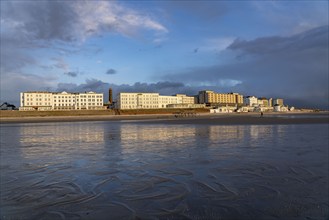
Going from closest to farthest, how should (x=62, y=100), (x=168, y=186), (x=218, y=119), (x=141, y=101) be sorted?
(x=168, y=186)
(x=218, y=119)
(x=62, y=100)
(x=141, y=101)

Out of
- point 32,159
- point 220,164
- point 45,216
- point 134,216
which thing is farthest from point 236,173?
point 32,159

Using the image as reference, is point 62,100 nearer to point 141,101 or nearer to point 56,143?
point 141,101

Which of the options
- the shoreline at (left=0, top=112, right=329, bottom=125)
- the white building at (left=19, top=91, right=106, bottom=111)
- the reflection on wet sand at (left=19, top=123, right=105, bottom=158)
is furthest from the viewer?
the white building at (left=19, top=91, right=106, bottom=111)

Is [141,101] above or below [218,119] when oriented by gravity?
above

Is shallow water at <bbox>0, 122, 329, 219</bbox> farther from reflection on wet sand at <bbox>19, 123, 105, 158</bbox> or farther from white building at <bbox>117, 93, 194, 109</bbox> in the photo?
white building at <bbox>117, 93, 194, 109</bbox>

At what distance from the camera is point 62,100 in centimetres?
14962

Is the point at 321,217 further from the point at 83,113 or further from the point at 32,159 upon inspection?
the point at 83,113

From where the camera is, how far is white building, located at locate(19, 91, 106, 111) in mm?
141875

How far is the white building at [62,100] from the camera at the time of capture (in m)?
142

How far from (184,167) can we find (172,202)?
3.96 metres

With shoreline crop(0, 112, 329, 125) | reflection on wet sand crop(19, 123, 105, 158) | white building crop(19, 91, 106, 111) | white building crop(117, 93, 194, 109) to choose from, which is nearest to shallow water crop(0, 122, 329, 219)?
reflection on wet sand crop(19, 123, 105, 158)

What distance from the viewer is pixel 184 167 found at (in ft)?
33.9

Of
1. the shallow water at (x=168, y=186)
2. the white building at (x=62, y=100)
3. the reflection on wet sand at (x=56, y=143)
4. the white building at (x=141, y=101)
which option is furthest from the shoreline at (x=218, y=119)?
the white building at (x=141, y=101)

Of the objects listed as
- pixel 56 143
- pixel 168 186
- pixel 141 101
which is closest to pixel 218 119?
pixel 56 143
